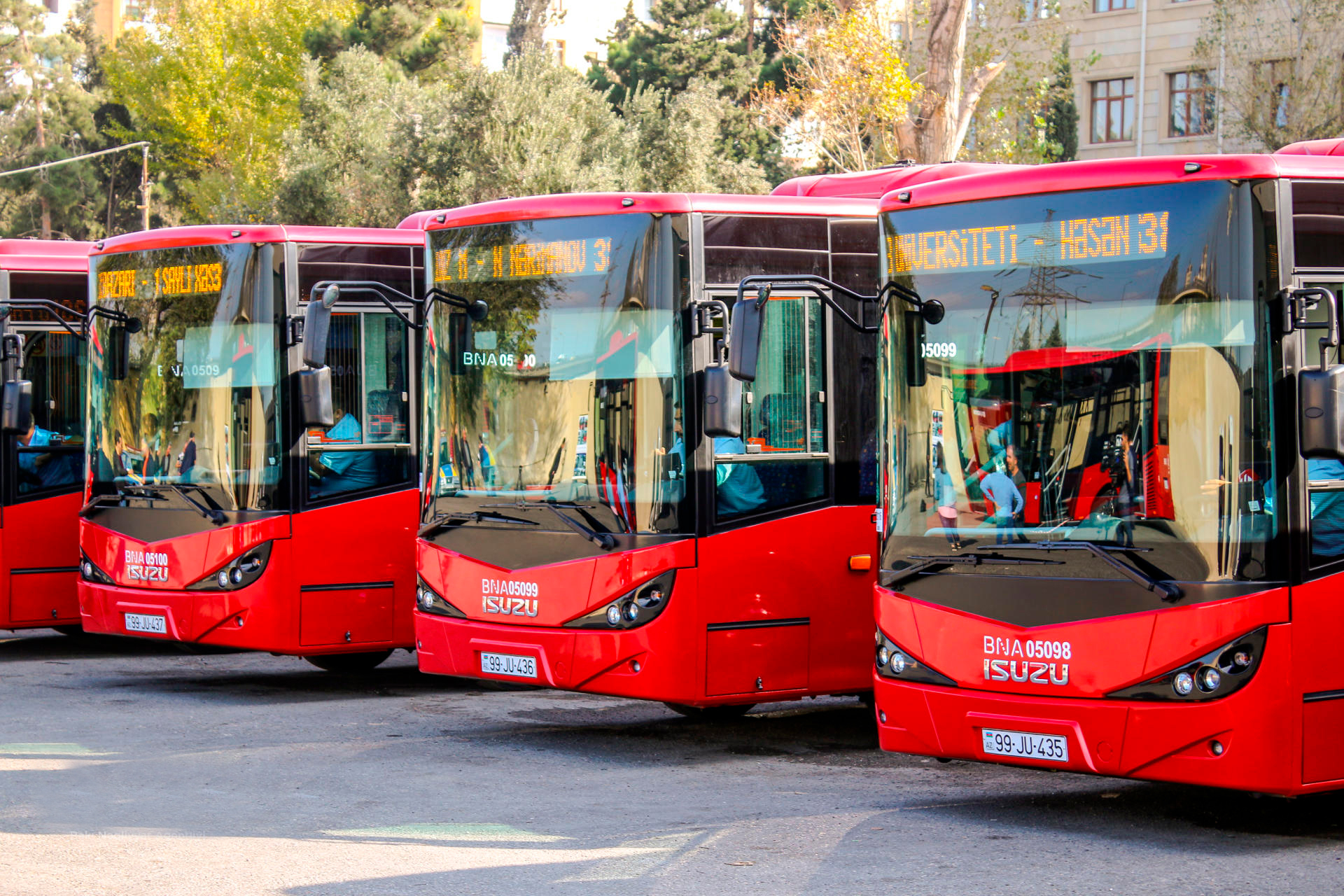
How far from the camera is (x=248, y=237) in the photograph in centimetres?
1159

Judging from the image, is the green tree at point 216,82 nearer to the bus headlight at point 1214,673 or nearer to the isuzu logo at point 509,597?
the isuzu logo at point 509,597

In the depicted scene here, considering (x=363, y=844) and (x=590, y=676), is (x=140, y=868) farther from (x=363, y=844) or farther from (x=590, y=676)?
(x=590, y=676)

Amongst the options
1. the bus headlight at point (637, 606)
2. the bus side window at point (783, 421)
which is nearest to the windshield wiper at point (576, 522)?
the bus headlight at point (637, 606)

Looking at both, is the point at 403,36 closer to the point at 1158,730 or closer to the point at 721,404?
the point at 721,404

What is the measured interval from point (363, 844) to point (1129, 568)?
3349 mm

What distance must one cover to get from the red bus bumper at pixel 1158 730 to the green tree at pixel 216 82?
47.2m

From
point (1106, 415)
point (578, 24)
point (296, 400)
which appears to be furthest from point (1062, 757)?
point (578, 24)

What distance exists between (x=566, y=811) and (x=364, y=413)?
14.8 feet

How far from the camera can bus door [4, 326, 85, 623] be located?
13391mm

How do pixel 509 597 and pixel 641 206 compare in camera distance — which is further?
pixel 509 597

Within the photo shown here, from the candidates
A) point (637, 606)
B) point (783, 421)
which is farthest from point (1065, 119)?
point (637, 606)

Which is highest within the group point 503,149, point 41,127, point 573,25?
point 573,25

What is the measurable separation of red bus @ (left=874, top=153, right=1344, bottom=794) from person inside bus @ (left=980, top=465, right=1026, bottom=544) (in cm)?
1

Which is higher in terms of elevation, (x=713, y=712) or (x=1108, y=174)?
(x=1108, y=174)
